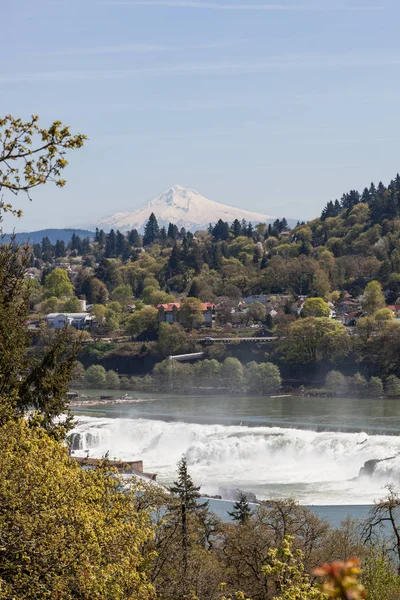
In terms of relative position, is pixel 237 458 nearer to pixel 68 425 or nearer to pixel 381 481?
pixel 381 481

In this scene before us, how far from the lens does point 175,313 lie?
90.3 meters

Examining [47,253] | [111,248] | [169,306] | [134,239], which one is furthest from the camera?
[47,253]

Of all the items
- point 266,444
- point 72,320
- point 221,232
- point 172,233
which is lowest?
point 266,444

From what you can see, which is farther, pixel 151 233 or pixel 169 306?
pixel 151 233

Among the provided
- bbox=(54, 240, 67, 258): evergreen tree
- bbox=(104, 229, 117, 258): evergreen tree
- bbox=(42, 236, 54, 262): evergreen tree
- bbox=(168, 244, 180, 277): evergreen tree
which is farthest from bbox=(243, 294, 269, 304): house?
bbox=(54, 240, 67, 258): evergreen tree

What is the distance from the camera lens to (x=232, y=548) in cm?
1543

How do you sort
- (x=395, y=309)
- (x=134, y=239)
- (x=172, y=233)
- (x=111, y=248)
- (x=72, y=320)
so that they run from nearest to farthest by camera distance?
(x=395, y=309) < (x=72, y=320) < (x=111, y=248) < (x=172, y=233) < (x=134, y=239)

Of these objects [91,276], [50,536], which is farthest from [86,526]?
[91,276]

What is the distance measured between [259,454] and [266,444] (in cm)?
58

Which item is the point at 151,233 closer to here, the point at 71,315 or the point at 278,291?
the point at 278,291

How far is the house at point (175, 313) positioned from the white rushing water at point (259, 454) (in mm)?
39923

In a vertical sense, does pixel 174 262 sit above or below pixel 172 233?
below

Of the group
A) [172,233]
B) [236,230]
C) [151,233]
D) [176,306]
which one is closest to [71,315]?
[176,306]

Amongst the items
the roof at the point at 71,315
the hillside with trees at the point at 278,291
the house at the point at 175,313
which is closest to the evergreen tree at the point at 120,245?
the hillside with trees at the point at 278,291
